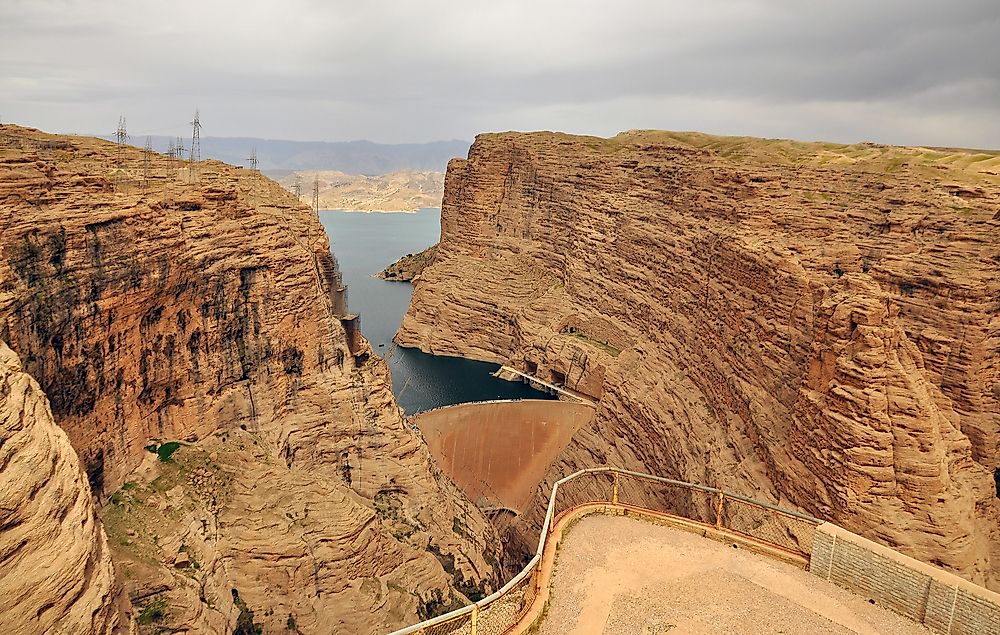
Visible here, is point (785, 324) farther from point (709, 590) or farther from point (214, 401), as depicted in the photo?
point (214, 401)

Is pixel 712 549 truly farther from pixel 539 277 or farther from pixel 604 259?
pixel 539 277

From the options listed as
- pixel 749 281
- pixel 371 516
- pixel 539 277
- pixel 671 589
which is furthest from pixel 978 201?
pixel 539 277

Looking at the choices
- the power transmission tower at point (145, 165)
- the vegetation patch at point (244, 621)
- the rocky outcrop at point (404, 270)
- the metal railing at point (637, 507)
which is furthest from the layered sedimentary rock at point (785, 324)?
the rocky outcrop at point (404, 270)

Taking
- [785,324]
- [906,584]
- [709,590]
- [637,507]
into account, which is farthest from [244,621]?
[785,324]

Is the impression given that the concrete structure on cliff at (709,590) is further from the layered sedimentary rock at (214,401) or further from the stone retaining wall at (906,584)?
the layered sedimentary rock at (214,401)

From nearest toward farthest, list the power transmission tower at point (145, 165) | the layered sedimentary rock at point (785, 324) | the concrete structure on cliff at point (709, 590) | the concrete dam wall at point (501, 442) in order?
the concrete structure on cliff at point (709, 590), the power transmission tower at point (145, 165), the layered sedimentary rock at point (785, 324), the concrete dam wall at point (501, 442)
